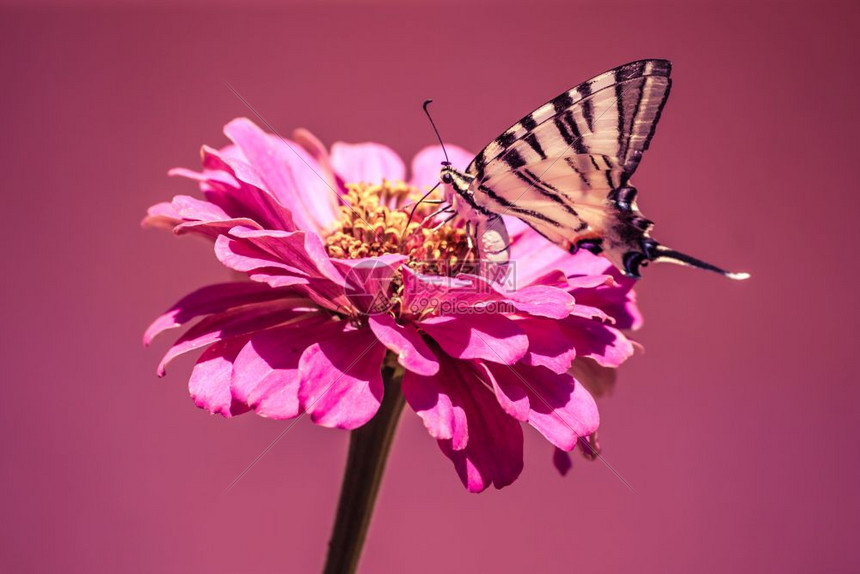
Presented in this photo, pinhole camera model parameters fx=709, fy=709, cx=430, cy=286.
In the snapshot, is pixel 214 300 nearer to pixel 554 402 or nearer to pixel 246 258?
pixel 246 258

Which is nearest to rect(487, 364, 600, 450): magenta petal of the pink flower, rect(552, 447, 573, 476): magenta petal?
the pink flower

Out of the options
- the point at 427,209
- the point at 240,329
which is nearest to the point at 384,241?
the point at 427,209

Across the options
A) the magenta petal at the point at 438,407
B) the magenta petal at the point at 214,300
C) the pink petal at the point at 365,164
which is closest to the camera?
the magenta petal at the point at 438,407

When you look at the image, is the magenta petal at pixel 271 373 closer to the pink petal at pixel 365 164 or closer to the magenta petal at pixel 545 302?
the magenta petal at pixel 545 302

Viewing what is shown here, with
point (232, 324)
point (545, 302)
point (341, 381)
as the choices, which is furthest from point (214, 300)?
point (545, 302)

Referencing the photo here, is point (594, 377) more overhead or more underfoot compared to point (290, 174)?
more underfoot

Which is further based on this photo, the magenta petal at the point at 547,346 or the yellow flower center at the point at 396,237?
the yellow flower center at the point at 396,237

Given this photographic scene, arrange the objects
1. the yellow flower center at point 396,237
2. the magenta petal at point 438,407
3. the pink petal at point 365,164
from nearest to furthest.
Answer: the magenta petal at point 438,407 < the yellow flower center at point 396,237 < the pink petal at point 365,164

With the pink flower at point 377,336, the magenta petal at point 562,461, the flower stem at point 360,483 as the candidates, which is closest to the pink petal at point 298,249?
the pink flower at point 377,336
